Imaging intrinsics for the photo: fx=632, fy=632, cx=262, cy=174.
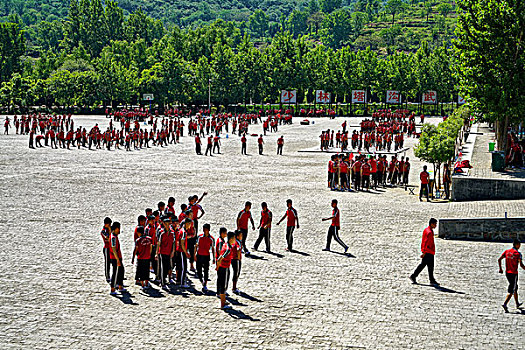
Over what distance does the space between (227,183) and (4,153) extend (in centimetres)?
1884

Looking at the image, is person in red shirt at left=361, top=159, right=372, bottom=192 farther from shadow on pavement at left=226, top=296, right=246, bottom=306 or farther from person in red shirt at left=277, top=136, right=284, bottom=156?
shadow on pavement at left=226, top=296, right=246, bottom=306

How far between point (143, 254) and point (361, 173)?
15442mm

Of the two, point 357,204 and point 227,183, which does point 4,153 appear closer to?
point 227,183

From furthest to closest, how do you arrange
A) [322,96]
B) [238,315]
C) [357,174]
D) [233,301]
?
[322,96] → [357,174] → [233,301] → [238,315]

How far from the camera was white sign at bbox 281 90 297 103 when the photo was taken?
9419 cm

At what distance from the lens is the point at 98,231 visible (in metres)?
18.3

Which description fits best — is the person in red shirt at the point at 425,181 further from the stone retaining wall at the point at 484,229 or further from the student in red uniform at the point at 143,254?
the student in red uniform at the point at 143,254

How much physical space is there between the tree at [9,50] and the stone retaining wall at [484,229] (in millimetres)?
111117

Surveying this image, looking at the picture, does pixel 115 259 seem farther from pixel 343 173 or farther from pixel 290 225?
pixel 343 173

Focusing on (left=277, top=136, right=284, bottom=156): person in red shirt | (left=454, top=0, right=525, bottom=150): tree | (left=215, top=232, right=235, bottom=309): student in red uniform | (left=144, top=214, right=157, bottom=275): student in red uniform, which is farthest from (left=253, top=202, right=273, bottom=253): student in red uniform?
(left=277, top=136, right=284, bottom=156): person in red shirt

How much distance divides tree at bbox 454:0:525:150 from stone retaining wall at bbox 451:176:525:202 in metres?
7.70

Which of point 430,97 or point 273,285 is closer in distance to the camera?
point 273,285

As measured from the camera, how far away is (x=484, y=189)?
23062mm

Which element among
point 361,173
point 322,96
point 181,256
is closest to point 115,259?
point 181,256
